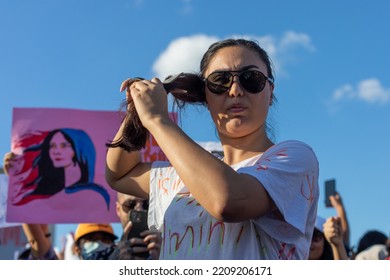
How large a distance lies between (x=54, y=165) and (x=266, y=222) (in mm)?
4273

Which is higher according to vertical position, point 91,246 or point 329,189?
point 329,189

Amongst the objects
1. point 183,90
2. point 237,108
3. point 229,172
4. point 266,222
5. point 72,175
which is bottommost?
point 266,222

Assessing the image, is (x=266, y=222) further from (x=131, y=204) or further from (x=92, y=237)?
(x=92, y=237)

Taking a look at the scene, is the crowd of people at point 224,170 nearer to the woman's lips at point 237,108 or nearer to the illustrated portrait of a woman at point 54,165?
the woman's lips at point 237,108

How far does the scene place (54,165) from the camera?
571cm

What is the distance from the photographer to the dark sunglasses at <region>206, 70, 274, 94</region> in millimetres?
1905

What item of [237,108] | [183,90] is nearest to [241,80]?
[237,108]

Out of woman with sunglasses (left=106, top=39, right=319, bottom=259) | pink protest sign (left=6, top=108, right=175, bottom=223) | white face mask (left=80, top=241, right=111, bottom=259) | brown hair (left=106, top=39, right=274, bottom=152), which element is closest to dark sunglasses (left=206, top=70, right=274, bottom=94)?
woman with sunglasses (left=106, top=39, right=319, bottom=259)

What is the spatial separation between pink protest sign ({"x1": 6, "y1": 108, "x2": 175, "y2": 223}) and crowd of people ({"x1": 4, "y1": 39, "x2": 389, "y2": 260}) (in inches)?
127

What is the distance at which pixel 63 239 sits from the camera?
842 centimetres

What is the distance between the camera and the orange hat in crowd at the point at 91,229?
5.11m

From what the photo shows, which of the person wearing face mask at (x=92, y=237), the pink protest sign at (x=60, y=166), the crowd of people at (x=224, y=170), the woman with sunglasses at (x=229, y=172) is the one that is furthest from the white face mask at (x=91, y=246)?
the woman with sunglasses at (x=229, y=172)

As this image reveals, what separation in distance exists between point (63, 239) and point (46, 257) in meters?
4.45
